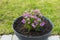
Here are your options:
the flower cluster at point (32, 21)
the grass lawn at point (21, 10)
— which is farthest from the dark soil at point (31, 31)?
the grass lawn at point (21, 10)

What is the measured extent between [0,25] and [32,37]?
1.09 meters

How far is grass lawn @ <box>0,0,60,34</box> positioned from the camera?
3.80 metres

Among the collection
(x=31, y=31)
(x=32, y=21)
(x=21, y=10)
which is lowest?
(x=21, y=10)

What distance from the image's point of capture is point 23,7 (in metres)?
4.37

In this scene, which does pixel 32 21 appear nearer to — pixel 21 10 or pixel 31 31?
pixel 31 31

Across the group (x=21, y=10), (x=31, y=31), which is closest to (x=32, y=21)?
(x=31, y=31)

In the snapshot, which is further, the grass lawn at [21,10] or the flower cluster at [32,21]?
the grass lawn at [21,10]

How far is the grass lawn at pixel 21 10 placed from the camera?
3798 mm

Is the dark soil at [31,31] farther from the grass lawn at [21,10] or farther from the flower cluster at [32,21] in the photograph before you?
the grass lawn at [21,10]

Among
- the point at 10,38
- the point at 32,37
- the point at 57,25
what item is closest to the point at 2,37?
the point at 10,38

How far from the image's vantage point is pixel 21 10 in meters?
4.26

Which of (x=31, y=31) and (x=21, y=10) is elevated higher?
(x=31, y=31)

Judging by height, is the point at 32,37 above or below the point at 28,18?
below

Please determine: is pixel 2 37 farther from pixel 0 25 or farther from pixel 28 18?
pixel 28 18
